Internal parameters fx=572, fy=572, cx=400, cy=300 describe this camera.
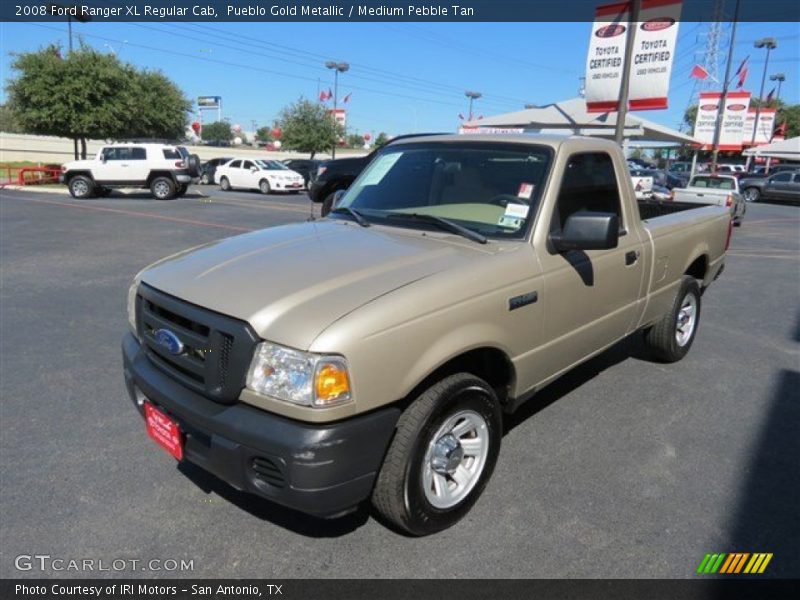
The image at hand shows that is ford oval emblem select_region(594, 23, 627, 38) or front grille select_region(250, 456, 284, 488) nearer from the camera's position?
front grille select_region(250, 456, 284, 488)

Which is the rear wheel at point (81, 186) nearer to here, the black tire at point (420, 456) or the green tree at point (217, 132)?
the black tire at point (420, 456)

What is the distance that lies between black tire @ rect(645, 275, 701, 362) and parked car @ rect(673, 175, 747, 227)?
43.6ft

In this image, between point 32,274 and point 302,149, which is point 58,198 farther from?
point 302,149

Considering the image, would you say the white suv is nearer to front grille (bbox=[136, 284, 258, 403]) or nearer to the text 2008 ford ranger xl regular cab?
the text 2008 ford ranger xl regular cab

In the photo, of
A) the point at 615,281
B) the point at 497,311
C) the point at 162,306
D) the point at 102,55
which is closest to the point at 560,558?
the point at 497,311

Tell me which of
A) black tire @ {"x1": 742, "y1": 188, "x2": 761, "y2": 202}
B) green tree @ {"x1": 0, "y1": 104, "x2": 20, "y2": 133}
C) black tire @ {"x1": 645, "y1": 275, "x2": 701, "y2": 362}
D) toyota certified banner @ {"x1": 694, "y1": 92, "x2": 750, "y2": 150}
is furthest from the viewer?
toyota certified banner @ {"x1": 694, "y1": 92, "x2": 750, "y2": 150}

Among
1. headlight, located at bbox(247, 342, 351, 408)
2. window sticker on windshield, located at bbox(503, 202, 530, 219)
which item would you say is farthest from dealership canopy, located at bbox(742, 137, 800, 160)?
headlight, located at bbox(247, 342, 351, 408)

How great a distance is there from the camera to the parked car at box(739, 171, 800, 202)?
29.8 metres

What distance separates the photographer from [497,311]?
2.74 m

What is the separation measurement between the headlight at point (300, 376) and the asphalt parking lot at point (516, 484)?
88 cm

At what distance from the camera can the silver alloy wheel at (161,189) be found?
20.8 m

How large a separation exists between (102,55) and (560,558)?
1265 inches

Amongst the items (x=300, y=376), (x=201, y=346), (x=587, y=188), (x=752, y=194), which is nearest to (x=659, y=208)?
(x=587, y=188)

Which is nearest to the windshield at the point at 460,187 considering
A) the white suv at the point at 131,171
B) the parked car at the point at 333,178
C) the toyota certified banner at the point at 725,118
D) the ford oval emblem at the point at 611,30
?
the parked car at the point at 333,178
